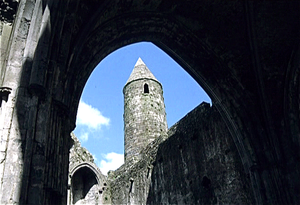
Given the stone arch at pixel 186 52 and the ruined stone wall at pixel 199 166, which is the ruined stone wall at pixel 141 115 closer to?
the ruined stone wall at pixel 199 166

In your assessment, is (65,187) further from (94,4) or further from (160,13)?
(160,13)

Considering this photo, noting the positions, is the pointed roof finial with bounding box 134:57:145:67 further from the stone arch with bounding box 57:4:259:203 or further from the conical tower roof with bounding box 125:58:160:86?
the stone arch with bounding box 57:4:259:203

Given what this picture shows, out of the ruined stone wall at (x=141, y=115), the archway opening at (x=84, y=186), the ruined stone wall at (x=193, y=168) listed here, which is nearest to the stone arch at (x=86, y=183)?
the archway opening at (x=84, y=186)

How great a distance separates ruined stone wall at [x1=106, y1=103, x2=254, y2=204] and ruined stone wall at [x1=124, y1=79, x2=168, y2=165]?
2217 millimetres

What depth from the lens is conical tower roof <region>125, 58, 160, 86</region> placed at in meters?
16.9

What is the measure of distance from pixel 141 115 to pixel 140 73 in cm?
300

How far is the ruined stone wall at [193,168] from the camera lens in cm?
756

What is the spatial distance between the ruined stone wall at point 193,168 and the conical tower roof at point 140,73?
5.67 meters

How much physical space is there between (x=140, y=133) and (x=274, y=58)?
8.99 metres

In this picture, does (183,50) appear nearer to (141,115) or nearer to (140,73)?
(141,115)

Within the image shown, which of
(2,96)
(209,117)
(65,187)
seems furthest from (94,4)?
(209,117)

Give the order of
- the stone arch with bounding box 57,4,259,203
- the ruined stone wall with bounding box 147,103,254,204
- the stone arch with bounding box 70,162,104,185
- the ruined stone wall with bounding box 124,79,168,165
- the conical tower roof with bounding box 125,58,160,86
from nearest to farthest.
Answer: the stone arch with bounding box 57,4,259,203 < the ruined stone wall with bounding box 147,103,254,204 < the stone arch with bounding box 70,162,104,185 < the ruined stone wall with bounding box 124,79,168,165 < the conical tower roof with bounding box 125,58,160,86

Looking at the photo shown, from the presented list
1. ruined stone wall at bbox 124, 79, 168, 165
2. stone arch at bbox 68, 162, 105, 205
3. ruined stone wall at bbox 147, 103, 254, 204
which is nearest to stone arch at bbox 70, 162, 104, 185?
stone arch at bbox 68, 162, 105, 205

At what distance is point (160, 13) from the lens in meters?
6.14
